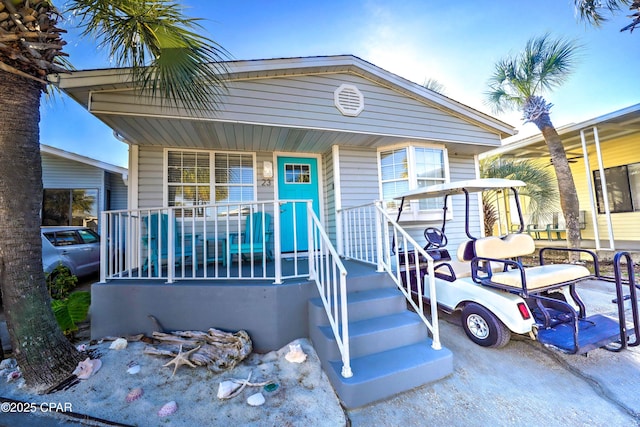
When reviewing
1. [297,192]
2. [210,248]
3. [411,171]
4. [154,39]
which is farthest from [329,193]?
[154,39]

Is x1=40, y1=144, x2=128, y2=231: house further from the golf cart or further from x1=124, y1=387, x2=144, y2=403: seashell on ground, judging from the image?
the golf cart

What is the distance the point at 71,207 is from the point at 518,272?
12471 mm

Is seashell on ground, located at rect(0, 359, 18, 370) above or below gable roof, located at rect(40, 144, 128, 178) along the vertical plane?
below

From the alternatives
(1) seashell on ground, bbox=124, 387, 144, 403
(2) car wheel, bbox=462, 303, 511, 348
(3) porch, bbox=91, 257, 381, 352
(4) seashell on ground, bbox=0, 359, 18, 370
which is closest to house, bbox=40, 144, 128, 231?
(3) porch, bbox=91, 257, 381, 352

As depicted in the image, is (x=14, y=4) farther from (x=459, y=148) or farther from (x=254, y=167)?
(x=459, y=148)

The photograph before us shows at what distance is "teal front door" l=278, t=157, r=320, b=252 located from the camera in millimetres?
5551

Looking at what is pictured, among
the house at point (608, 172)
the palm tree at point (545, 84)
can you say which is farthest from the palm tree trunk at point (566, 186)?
the house at point (608, 172)

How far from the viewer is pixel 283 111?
434cm

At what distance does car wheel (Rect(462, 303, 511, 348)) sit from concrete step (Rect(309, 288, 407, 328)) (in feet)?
2.67

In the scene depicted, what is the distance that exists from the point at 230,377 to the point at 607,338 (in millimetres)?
3619

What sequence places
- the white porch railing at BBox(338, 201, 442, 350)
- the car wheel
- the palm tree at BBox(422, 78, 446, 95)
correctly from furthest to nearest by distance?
the palm tree at BBox(422, 78, 446, 95)
the car wheel
the white porch railing at BBox(338, 201, 442, 350)

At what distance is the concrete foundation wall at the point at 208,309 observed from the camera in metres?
2.97

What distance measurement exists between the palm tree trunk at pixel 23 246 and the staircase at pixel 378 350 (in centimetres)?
252

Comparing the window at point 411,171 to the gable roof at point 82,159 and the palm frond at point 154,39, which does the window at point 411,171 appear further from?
the gable roof at point 82,159
